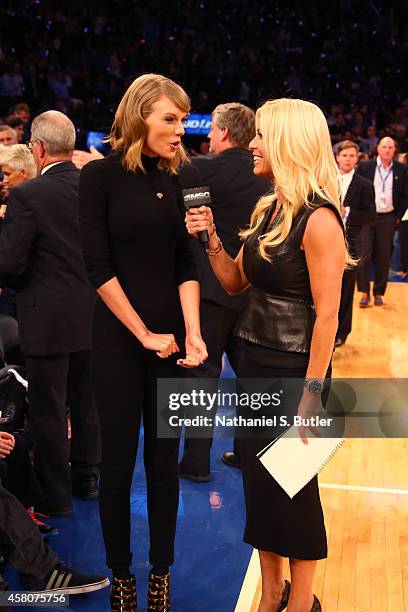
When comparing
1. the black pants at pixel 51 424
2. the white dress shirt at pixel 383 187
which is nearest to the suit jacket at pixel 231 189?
the black pants at pixel 51 424

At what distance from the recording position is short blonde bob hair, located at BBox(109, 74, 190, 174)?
2.54 metres

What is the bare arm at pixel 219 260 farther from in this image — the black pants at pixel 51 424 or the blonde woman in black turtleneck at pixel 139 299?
the black pants at pixel 51 424

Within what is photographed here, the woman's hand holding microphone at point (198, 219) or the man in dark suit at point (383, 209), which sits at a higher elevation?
the woman's hand holding microphone at point (198, 219)

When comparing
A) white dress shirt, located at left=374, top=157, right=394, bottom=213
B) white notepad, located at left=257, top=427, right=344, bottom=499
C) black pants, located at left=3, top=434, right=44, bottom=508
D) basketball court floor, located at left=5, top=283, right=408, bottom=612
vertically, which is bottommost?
basketball court floor, located at left=5, top=283, right=408, bottom=612

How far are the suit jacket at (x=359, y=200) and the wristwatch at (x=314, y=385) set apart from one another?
5175 millimetres

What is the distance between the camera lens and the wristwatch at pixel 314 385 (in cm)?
241

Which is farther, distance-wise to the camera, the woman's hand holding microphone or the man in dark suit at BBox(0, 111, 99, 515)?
the man in dark suit at BBox(0, 111, 99, 515)

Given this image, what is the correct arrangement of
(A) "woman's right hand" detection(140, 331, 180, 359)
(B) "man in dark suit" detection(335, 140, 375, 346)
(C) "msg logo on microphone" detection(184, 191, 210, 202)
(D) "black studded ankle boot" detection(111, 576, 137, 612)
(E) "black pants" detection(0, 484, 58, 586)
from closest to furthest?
1. (C) "msg logo on microphone" detection(184, 191, 210, 202)
2. (A) "woman's right hand" detection(140, 331, 180, 359)
3. (D) "black studded ankle boot" detection(111, 576, 137, 612)
4. (E) "black pants" detection(0, 484, 58, 586)
5. (B) "man in dark suit" detection(335, 140, 375, 346)

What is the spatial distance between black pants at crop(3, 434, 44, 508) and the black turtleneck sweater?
3.12 ft

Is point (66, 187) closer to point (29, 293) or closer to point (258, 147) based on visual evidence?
point (29, 293)

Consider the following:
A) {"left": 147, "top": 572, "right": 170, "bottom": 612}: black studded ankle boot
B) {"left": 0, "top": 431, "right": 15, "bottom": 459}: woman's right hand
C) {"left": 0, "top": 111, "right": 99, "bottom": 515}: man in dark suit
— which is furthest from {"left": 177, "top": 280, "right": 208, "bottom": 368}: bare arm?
{"left": 0, "top": 111, "right": 99, "bottom": 515}: man in dark suit

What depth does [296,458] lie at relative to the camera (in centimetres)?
247

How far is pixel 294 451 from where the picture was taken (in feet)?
8.12

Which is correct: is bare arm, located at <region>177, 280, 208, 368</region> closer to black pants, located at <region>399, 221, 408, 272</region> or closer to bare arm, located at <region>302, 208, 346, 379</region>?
bare arm, located at <region>302, 208, 346, 379</region>
